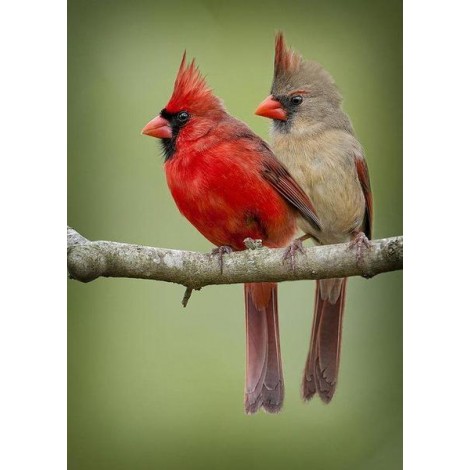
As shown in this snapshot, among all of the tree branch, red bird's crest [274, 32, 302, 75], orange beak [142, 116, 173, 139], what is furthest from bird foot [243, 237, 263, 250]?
red bird's crest [274, 32, 302, 75]

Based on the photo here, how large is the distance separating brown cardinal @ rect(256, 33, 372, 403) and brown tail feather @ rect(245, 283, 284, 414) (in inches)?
4.3

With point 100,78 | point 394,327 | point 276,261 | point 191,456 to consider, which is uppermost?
point 100,78

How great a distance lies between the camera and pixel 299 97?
2.93 metres

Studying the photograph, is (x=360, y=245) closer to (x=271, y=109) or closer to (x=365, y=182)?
(x=365, y=182)

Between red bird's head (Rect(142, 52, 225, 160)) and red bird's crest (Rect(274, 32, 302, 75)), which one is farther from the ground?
red bird's crest (Rect(274, 32, 302, 75))

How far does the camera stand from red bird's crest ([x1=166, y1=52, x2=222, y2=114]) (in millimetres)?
2902

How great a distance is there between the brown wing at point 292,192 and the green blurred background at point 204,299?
→ 158 mm

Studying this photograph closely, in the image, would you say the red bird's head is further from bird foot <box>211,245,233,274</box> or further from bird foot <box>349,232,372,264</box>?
bird foot <box>349,232,372,264</box>

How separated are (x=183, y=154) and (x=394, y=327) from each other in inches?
37.9

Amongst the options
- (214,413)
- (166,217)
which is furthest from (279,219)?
(214,413)

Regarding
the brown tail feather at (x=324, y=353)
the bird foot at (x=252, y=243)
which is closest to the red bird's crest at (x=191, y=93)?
the bird foot at (x=252, y=243)

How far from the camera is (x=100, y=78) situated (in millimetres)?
2930

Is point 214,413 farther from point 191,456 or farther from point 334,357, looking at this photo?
point 334,357

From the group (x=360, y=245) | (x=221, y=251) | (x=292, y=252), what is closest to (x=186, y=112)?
(x=221, y=251)
